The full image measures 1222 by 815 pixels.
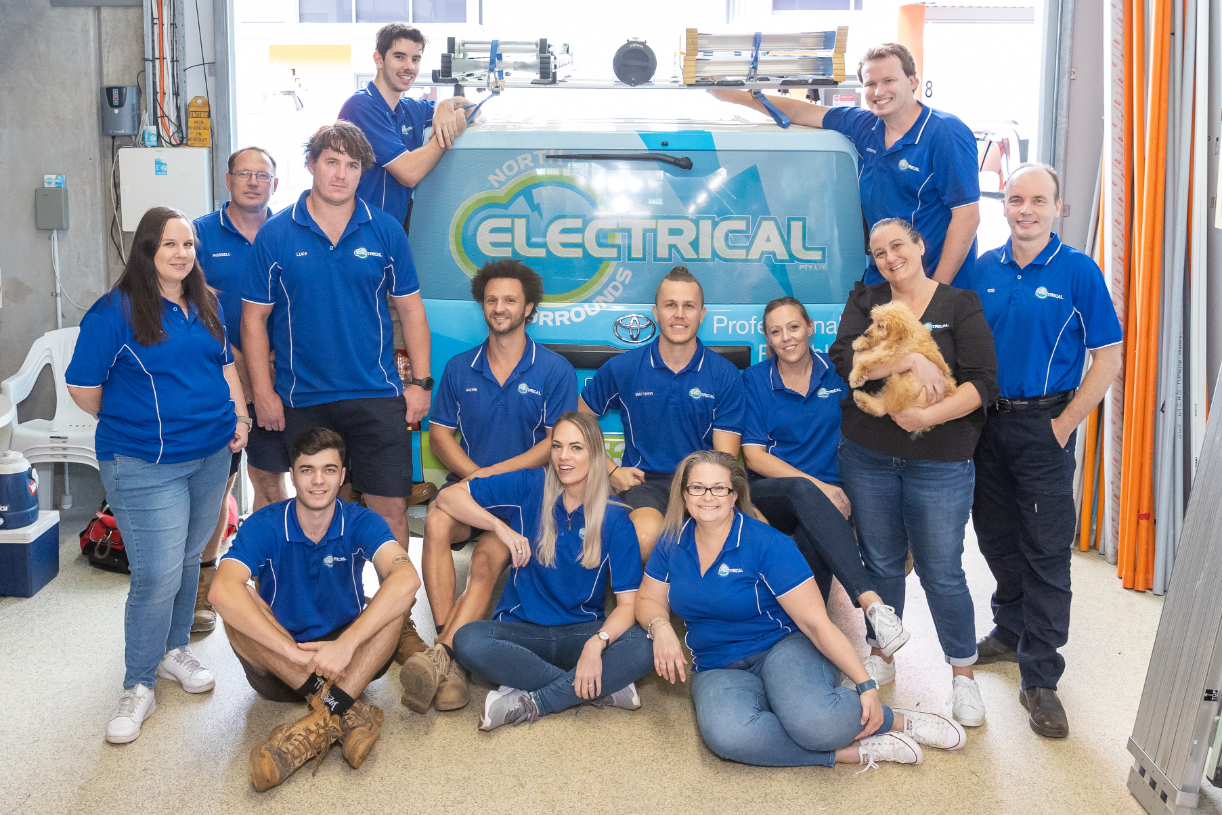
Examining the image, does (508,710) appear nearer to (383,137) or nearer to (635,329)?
(635,329)

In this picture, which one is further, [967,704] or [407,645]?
[407,645]

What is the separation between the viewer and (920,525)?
3.17 meters

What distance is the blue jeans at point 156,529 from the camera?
306 centimetres

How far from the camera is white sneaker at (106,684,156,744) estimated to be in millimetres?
3033

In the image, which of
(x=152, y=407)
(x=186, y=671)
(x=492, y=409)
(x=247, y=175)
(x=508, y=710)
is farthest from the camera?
(x=247, y=175)

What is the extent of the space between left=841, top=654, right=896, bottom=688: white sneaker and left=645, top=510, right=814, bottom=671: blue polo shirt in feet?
1.49

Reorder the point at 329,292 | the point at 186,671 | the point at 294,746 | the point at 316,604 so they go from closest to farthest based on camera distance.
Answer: the point at 294,746, the point at 316,604, the point at 186,671, the point at 329,292

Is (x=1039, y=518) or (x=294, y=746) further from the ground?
(x=1039, y=518)

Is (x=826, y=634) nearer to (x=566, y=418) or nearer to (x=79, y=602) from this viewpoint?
(x=566, y=418)

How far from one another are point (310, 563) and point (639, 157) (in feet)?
6.22

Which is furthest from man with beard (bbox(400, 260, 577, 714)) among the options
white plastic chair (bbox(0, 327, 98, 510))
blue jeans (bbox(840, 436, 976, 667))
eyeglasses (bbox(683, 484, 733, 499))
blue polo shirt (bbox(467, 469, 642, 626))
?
white plastic chair (bbox(0, 327, 98, 510))

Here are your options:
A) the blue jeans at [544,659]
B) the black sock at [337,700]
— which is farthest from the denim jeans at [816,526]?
the black sock at [337,700]

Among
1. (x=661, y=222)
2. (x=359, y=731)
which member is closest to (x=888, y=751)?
(x=359, y=731)

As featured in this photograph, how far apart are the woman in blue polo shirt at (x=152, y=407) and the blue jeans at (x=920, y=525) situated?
214 centimetres
